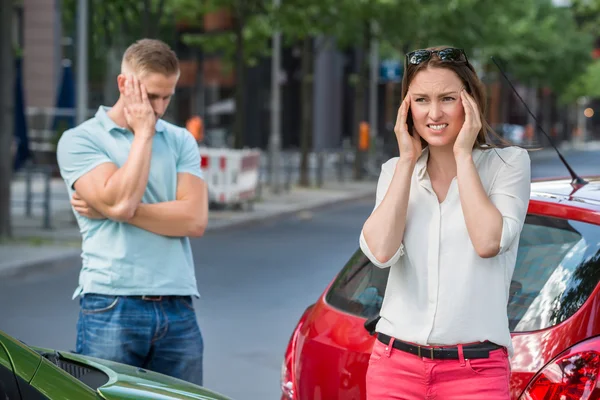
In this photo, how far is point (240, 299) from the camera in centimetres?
1153

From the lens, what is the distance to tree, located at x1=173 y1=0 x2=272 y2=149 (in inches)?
989

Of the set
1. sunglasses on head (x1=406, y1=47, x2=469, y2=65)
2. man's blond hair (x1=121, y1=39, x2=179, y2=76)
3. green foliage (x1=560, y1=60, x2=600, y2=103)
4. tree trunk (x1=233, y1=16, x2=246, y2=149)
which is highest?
sunglasses on head (x1=406, y1=47, x2=469, y2=65)

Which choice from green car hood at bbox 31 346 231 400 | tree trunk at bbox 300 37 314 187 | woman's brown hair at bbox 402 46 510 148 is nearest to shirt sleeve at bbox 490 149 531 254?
woman's brown hair at bbox 402 46 510 148

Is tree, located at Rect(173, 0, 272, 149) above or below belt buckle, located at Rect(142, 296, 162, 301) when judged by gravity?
above

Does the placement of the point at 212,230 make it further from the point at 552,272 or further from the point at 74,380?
the point at 74,380

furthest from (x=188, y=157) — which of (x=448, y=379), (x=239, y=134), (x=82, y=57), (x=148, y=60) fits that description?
(x=239, y=134)

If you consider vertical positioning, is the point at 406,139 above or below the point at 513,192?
above

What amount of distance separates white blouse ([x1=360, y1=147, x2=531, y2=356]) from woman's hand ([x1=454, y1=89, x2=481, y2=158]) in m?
0.10

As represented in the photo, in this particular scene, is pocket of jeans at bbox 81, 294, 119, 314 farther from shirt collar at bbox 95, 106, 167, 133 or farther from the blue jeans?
shirt collar at bbox 95, 106, 167, 133

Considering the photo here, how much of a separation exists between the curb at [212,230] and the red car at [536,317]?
9293mm

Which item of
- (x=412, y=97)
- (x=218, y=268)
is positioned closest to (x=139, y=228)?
(x=412, y=97)

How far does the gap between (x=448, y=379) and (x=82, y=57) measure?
15.4 metres

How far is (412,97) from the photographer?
131 inches

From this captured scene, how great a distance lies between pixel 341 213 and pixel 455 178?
19.4 m
